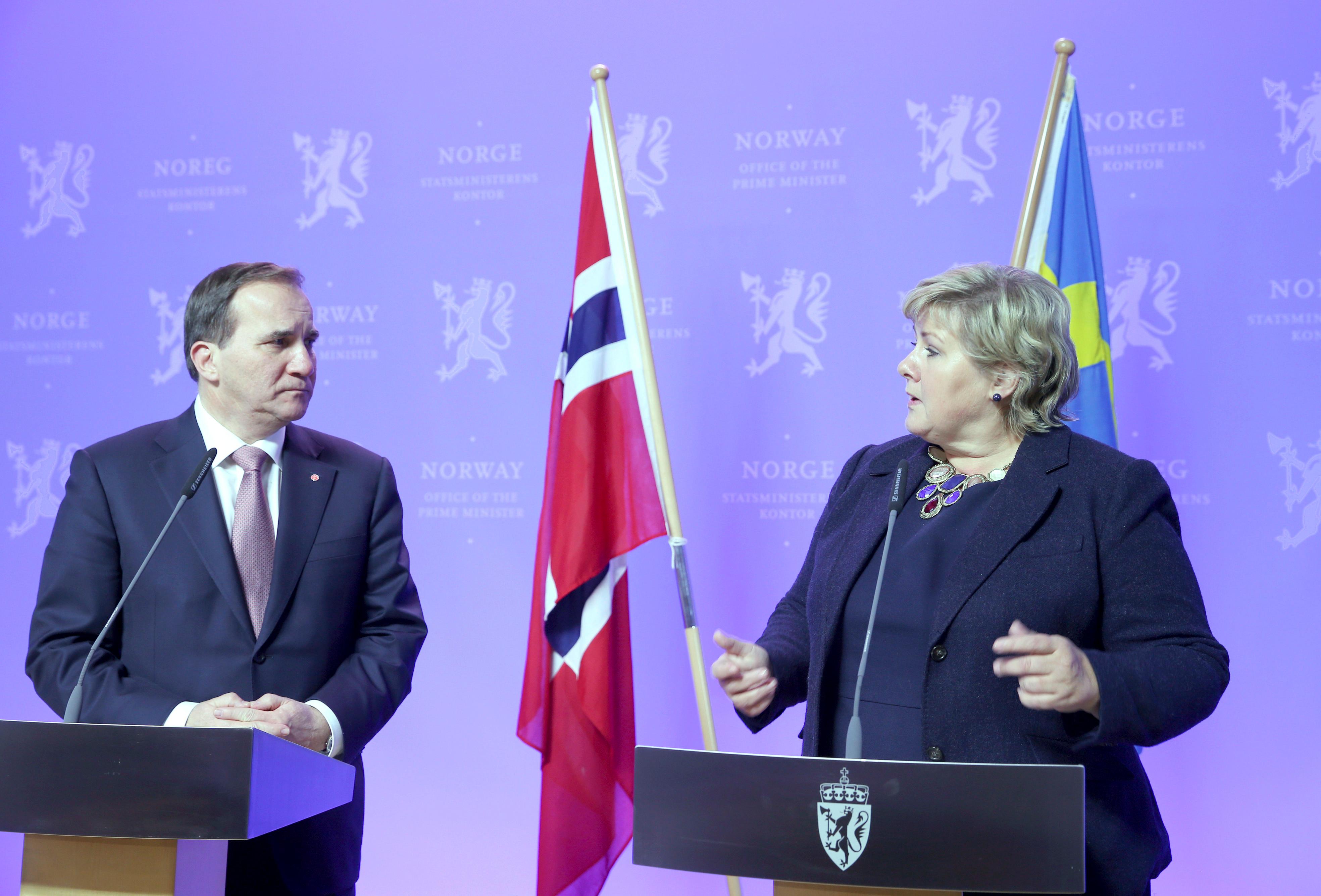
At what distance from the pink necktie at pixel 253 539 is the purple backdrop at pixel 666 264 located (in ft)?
5.27

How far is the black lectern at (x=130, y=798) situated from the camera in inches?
56.2

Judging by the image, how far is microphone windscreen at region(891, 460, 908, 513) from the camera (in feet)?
5.85

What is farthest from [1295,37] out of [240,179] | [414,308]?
[240,179]

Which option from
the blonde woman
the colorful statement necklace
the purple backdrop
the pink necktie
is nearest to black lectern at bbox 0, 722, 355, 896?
the pink necktie

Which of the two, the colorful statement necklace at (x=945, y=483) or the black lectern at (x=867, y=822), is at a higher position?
the colorful statement necklace at (x=945, y=483)

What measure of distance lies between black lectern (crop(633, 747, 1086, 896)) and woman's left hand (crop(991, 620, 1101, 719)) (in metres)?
0.23

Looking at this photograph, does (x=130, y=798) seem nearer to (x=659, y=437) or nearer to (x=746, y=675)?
(x=746, y=675)

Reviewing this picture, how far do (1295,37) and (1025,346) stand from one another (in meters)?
2.10

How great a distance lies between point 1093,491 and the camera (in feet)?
5.87

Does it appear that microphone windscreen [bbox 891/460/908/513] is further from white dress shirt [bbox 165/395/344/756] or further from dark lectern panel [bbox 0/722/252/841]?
white dress shirt [bbox 165/395/344/756]

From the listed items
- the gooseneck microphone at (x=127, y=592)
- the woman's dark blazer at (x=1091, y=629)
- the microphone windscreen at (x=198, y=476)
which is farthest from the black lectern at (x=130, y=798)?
the woman's dark blazer at (x=1091, y=629)

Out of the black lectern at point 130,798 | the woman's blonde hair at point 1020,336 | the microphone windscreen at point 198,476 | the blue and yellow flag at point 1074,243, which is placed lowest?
the black lectern at point 130,798

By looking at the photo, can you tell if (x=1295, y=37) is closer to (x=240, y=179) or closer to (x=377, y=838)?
(x=240, y=179)

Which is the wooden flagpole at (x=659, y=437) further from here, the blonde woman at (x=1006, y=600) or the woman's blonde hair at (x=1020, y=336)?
the woman's blonde hair at (x=1020, y=336)
